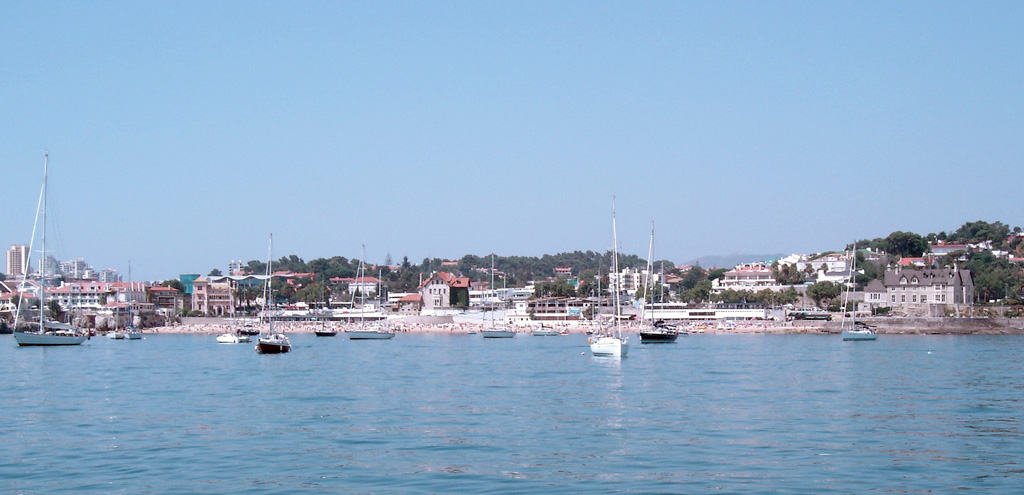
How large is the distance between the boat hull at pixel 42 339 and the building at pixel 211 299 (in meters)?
83.6

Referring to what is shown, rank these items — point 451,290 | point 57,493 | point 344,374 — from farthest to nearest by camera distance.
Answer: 1. point 451,290
2. point 344,374
3. point 57,493

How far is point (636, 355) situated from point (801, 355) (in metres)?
9.61

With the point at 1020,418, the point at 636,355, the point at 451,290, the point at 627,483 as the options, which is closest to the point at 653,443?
the point at 627,483

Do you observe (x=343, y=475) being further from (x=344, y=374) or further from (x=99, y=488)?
(x=344, y=374)

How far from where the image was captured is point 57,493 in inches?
695

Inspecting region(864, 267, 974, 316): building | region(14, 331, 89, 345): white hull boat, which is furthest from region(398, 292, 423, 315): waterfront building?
region(14, 331, 89, 345): white hull boat

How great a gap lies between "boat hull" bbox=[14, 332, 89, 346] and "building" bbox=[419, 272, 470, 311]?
8541cm

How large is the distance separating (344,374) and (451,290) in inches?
4648

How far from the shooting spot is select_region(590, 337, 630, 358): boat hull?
5566 cm

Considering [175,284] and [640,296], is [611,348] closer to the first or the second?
[640,296]

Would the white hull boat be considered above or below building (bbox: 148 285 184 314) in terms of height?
below

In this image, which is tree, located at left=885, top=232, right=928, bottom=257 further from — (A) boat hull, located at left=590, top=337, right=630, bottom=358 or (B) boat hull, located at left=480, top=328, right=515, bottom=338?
(A) boat hull, located at left=590, top=337, right=630, bottom=358

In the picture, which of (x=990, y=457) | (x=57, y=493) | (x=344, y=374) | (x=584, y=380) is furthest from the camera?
(x=344, y=374)

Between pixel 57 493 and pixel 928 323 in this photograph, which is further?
pixel 928 323
